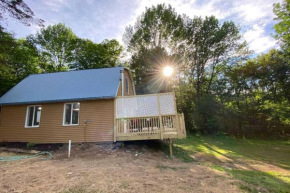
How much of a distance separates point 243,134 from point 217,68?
8.76 meters

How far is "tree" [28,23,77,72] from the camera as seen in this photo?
71.4 feet

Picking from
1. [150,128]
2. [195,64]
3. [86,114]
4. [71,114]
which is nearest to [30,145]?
[71,114]

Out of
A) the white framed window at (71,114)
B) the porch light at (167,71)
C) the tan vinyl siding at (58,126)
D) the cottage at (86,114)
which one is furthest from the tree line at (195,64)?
the white framed window at (71,114)

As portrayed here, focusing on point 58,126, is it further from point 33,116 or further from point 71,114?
point 33,116

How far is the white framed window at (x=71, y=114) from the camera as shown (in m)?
8.65

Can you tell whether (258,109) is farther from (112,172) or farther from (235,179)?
(112,172)

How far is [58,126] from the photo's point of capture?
866 cm

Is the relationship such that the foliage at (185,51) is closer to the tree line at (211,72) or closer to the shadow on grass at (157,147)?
the tree line at (211,72)

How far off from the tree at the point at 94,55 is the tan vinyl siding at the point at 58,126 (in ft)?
43.9

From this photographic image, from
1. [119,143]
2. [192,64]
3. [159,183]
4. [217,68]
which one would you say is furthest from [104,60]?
[159,183]

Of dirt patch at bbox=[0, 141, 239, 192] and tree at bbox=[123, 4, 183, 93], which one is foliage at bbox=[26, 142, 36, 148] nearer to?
dirt patch at bbox=[0, 141, 239, 192]

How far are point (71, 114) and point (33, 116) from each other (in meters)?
2.53

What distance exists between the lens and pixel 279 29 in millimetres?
10219

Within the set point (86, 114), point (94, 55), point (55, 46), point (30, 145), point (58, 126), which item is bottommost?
point (30, 145)
